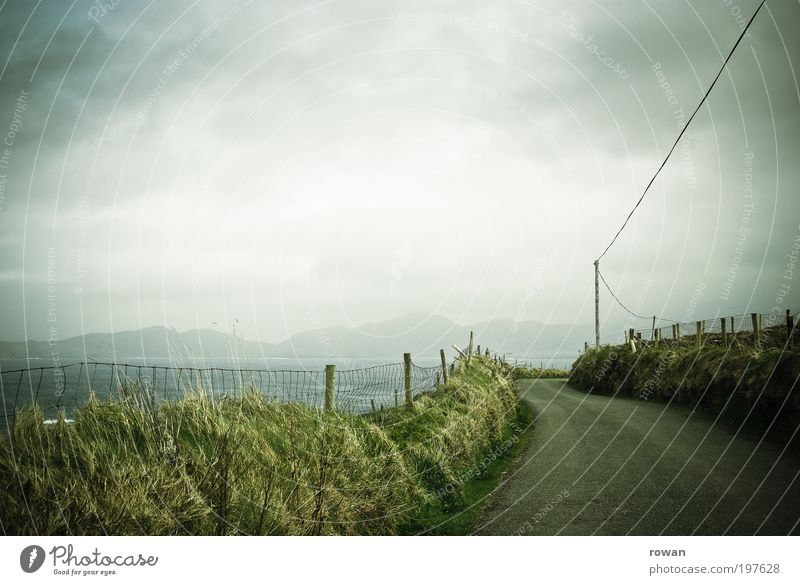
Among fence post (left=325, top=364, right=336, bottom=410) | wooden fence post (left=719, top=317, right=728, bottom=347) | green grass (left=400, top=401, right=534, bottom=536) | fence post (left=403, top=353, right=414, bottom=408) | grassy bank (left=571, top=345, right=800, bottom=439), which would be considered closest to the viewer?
green grass (left=400, top=401, right=534, bottom=536)

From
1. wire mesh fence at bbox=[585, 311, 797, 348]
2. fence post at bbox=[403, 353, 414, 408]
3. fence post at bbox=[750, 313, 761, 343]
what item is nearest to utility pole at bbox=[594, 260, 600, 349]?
wire mesh fence at bbox=[585, 311, 797, 348]

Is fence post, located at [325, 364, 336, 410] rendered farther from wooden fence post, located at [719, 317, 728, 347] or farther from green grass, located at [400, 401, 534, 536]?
wooden fence post, located at [719, 317, 728, 347]

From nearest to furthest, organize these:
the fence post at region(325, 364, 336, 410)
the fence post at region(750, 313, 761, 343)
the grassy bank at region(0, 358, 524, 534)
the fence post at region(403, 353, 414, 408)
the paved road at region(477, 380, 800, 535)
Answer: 1. the grassy bank at region(0, 358, 524, 534)
2. the paved road at region(477, 380, 800, 535)
3. the fence post at region(325, 364, 336, 410)
4. the fence post at region(403, 353, 414, 408)
5. the fence post at region(750, 313, 761, 343)

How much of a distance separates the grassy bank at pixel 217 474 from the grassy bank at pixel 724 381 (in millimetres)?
7016

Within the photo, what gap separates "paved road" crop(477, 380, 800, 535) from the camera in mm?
5172

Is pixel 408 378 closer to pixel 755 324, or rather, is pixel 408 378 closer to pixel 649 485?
pixel 649 485

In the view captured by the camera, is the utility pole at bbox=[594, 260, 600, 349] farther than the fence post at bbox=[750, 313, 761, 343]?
Yes

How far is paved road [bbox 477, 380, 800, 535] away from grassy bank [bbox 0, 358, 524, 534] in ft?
3.76

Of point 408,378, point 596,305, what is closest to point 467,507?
point 408,378
